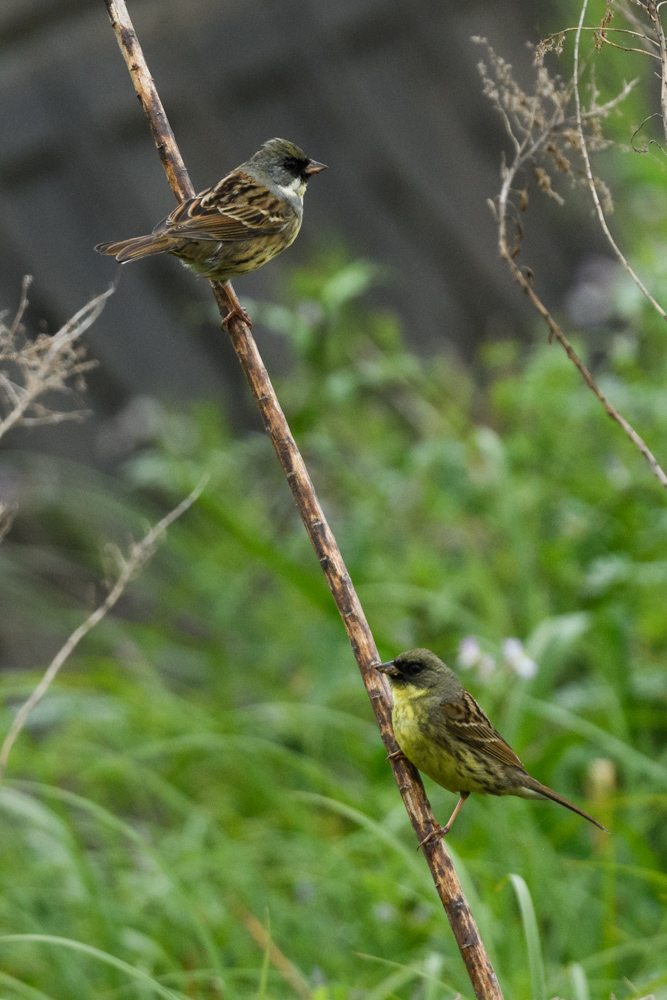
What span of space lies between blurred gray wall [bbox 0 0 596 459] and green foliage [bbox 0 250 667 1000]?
965mm

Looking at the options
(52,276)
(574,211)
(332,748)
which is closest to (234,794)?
(332,748)

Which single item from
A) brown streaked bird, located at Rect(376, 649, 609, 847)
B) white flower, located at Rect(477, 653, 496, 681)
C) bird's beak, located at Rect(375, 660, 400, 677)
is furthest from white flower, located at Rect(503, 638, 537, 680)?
bird's beak, located at Rect(375, 660, 400, 677)

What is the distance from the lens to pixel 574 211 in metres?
6.67

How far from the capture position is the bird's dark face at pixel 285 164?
258 cm

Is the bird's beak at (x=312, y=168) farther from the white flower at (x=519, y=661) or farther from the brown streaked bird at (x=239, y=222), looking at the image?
the white flower at (x=519, y=661)

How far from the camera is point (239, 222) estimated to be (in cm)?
245

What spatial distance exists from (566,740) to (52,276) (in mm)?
3999

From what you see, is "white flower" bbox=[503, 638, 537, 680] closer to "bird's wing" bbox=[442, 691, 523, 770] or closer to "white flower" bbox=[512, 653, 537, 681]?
"white flower" bbox=[512, 653, 537, 681]

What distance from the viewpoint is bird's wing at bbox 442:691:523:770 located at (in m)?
2.03

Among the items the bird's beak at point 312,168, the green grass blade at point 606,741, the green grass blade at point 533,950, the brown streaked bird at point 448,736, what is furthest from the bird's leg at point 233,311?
the green grass blade at point 606,741

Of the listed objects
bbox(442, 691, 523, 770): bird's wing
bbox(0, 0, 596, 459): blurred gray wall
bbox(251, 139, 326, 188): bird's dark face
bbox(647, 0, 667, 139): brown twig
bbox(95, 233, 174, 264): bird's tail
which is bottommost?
bbox(442, 691, 523, 770): bird's wing

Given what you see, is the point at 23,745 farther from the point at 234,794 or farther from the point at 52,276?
the point at 52,276

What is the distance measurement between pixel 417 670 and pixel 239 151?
14.5 feet

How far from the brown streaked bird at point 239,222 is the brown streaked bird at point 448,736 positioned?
0.89 metres
